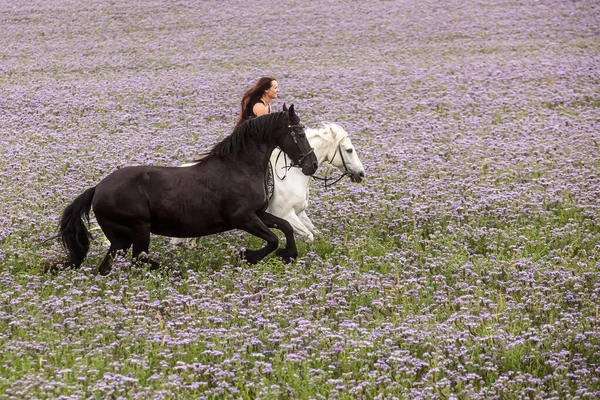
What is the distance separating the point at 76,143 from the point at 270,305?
→ 8903 mm

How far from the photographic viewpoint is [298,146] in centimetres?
990

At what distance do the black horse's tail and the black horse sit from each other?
1 centimetres

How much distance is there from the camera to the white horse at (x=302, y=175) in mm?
10359

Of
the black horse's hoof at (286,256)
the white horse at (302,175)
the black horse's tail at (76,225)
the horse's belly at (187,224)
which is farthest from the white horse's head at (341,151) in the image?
the black horse's tail at (76,225)

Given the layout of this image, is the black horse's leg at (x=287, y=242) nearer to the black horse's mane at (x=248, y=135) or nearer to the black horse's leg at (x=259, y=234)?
the black horse's leg at (x=259, y=234)

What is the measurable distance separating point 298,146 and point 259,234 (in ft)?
3.56

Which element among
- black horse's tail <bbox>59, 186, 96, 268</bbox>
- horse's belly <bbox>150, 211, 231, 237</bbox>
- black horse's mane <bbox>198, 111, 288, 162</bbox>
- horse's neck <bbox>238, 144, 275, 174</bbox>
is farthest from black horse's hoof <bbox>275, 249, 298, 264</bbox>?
black horse's tail <bbox>59, 186, 96, 268</bbox>

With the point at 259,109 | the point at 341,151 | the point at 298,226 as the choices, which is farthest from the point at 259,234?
the point at 259,109

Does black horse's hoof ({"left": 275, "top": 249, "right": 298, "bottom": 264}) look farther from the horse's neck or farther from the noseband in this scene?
the noseband

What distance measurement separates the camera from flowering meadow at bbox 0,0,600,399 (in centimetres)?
663

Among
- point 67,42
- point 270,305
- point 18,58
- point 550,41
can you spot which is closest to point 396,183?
point 270,305

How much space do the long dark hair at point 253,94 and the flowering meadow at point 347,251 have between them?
59.8 inches

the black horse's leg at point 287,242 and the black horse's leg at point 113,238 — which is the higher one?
the black horse's leg at point 113,238

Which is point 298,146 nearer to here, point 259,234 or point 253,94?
point 259,234
